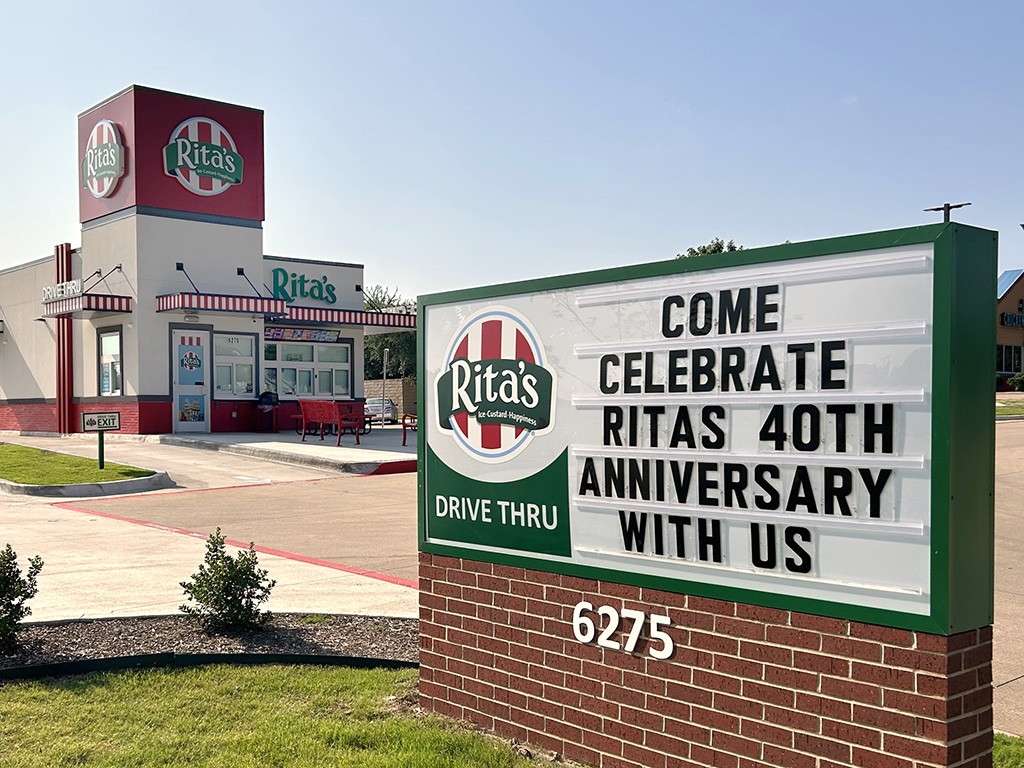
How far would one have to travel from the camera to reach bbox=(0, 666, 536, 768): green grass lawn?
197 inches

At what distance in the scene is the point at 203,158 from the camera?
3183 centimetres

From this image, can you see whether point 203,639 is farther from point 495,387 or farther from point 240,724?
point 495,387

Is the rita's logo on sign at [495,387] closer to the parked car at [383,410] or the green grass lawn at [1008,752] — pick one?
the green grass lawn at [1008,752]

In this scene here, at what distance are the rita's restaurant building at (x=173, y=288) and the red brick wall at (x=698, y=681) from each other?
84.7 feet

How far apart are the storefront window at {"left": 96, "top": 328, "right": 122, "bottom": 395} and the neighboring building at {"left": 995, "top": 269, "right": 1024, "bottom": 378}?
59.6 meters

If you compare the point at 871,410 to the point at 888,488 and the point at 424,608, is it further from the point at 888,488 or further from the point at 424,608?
the point at 424,608

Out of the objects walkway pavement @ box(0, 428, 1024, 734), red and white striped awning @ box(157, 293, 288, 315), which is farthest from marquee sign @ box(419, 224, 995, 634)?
red and white striped awning @ box(157, 293, 288, 315)

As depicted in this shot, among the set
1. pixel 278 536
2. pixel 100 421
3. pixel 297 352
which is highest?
pixel 297 352

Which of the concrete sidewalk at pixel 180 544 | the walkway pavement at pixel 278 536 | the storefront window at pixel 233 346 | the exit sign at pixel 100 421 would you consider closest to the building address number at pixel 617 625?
the walkway pavement at pixel 278 536

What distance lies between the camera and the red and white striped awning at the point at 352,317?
111ft

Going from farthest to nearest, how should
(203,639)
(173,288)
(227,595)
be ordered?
(173,288), (227,595), (203,639)

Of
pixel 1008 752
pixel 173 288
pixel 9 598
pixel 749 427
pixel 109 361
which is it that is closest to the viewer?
pixel 749 427

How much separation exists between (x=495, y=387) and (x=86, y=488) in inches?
595

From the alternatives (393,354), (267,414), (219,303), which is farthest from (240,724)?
(393,354)
